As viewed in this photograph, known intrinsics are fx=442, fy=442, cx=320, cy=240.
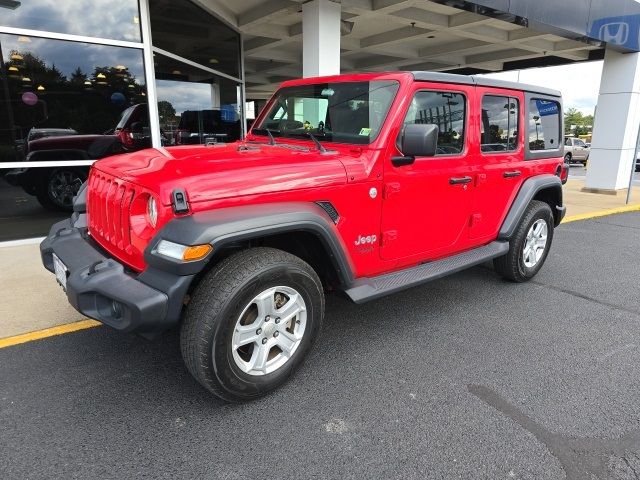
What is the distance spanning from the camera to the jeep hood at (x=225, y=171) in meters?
2.23

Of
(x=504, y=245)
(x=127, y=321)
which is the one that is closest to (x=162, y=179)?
(x=127, y=321)

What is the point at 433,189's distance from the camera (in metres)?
3.22

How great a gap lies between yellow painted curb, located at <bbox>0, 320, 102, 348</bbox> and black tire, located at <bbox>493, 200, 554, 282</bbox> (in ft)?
12.1

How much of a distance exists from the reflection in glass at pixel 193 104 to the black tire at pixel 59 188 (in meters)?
1.52

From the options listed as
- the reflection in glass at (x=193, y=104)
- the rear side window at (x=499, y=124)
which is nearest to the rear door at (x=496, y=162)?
the rear side window at (x=499, y=124)

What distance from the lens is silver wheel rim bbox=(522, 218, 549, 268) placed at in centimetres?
438

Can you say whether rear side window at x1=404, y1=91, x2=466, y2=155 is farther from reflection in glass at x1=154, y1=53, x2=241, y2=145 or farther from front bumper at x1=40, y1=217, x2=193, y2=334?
reflection in glass at x1=154, y1=53, x2=241, y2=145

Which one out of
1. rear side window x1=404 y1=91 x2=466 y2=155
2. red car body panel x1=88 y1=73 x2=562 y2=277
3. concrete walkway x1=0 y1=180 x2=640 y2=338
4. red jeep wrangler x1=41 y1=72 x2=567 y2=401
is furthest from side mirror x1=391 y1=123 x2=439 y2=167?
concrete walkway x1=0 y1=180 x2=640 y2=338

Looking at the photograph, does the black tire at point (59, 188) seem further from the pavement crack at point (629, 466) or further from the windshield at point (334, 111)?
the pavement crack at point (629, 466)

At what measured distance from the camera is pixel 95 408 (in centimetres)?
246

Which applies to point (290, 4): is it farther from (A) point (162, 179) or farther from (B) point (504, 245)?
(A) point (162, 179)

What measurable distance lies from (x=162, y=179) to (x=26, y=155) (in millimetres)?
4445

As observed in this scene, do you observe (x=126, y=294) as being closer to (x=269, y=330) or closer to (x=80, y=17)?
(x=269, y=330)

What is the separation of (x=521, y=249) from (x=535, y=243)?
0.34 meters
